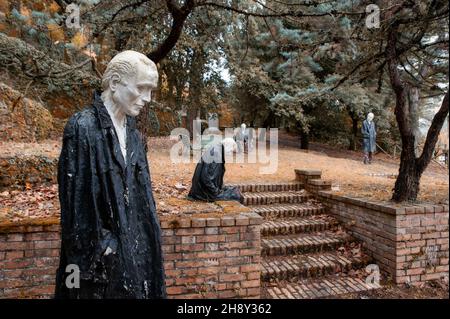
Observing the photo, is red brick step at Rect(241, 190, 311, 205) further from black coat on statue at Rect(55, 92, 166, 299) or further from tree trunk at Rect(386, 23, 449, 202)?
black coat on statue at Rect(55, 92, 166, 299)

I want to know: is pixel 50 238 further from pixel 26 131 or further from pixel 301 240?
pixel 26 131

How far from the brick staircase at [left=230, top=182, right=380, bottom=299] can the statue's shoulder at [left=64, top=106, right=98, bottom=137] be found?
3259 millimetres

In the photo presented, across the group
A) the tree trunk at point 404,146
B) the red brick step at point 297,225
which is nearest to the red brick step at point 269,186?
the red brick step at point 297,225

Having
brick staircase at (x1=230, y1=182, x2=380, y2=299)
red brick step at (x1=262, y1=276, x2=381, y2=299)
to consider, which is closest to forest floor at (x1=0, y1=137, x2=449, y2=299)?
red brick step at (x1=262, y1=276, x2=381, y2=299)

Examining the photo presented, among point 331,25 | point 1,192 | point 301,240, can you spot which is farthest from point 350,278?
point 1,192

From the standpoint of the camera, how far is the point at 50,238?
120 inches

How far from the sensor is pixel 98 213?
138 centimetres

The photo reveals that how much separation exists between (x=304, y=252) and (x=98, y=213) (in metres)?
4.06

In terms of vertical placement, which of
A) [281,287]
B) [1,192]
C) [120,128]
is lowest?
[281,287]

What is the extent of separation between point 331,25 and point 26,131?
7355 millimetres

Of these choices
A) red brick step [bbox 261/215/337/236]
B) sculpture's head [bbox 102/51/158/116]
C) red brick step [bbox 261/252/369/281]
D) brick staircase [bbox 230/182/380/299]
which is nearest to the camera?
sculpture's head [bbox 102/51/158/116]

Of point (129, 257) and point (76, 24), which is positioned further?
point (76, 24)

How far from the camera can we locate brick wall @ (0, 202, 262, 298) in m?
2.98

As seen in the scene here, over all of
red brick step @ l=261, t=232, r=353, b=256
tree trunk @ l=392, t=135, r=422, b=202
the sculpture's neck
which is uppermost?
the sculpture's neck
